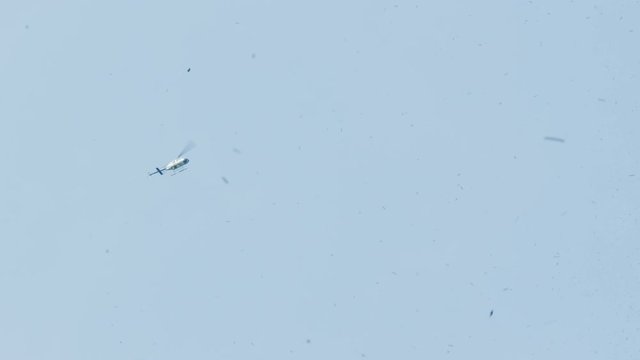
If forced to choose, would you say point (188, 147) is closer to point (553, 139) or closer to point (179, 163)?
point (179, 163)

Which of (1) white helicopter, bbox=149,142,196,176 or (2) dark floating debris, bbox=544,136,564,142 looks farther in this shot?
(1) white helicopter, bbox=149,142,196,176

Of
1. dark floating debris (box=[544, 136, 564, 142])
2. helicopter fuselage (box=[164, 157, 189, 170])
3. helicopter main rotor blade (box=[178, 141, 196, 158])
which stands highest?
helicopter main rotor blade (box=[178, 141, 196, 158])

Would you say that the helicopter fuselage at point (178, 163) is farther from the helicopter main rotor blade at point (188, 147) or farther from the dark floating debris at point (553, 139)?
the dark floating debris at point (553, 139)

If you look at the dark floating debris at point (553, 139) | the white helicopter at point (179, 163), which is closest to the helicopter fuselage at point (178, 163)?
the white helicopter at point (179, 163)

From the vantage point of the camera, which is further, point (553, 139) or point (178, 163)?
point (178, 163)

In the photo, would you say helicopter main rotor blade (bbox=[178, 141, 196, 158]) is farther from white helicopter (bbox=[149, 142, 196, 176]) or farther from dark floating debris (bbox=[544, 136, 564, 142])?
dark floating debris (bbox=[544, 136, 564, 142])

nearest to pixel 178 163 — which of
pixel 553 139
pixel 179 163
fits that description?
pixel 179 163

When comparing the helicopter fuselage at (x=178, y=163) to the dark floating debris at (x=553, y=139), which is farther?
the helicopter fuselage at (x=178, y=163)

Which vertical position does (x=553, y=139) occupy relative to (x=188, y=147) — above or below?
below

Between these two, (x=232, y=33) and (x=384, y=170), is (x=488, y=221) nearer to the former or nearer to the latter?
(x=384, y=170)

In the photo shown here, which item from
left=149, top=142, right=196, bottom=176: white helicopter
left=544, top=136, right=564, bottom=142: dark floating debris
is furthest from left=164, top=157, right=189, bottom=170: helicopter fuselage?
left=544, top=136, right=564, bottom=142: dark floating debris

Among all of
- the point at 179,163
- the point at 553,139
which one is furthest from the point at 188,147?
the point at 553,139

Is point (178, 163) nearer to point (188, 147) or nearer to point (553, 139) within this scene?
point (188, 147)
